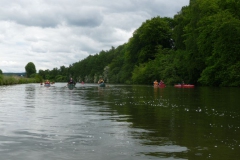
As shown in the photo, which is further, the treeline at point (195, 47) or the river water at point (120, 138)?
the treeline at point (195, 47)

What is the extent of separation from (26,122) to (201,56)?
180 ft

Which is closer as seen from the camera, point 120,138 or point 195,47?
point 120,138

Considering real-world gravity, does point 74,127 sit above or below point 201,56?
below

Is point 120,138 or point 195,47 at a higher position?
point 195,47

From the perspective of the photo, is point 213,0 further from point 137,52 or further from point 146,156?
point 146,156

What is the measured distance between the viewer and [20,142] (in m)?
9.37

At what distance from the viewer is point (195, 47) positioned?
6334cm

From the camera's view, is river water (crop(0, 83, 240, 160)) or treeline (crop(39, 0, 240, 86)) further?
treeline (crop(39, 0, 240, 86))

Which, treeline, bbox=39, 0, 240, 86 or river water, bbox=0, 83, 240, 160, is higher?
treeline, bbox=39, 0, 240, 86

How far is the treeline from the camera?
177ft

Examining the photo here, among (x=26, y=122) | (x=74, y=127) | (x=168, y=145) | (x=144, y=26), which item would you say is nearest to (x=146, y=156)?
(x=168, y=145)

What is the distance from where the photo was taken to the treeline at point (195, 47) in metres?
53.9

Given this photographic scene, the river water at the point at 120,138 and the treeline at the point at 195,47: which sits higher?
the treeline at the point at 195,47

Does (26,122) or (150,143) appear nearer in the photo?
(150,143)
